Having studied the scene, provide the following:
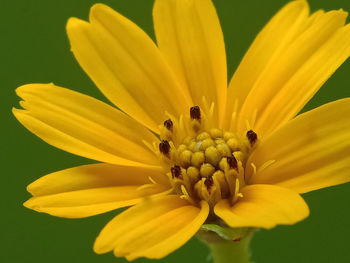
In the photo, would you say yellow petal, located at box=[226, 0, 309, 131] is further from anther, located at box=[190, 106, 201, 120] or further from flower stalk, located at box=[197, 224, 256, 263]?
flower stalk, located at box=[197, 224, 256, 263]

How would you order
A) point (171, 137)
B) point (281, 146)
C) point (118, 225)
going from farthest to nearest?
point (171, 137) → point (281, 146) → point (118, 225)

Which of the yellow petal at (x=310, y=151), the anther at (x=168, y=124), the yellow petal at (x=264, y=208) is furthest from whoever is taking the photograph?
the anther at (x=168, y=124)

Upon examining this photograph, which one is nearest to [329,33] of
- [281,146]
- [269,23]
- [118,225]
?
[269,23]

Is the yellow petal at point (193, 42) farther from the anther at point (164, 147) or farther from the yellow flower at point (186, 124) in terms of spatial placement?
the anther at point (164, 147)

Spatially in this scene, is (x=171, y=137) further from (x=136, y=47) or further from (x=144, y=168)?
(x=136, y=47)

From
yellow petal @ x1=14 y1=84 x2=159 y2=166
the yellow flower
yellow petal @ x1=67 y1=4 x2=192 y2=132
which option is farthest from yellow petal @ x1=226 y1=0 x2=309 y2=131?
yellow petal @ x1=14 y1=84 x2=159 y2=166

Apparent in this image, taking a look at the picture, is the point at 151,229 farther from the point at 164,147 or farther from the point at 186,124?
the point at 186,124

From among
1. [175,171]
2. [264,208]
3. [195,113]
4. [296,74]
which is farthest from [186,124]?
[264,208]

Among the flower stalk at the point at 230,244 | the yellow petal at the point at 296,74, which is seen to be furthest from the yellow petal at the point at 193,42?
the flower stalk at the point at 230,244
